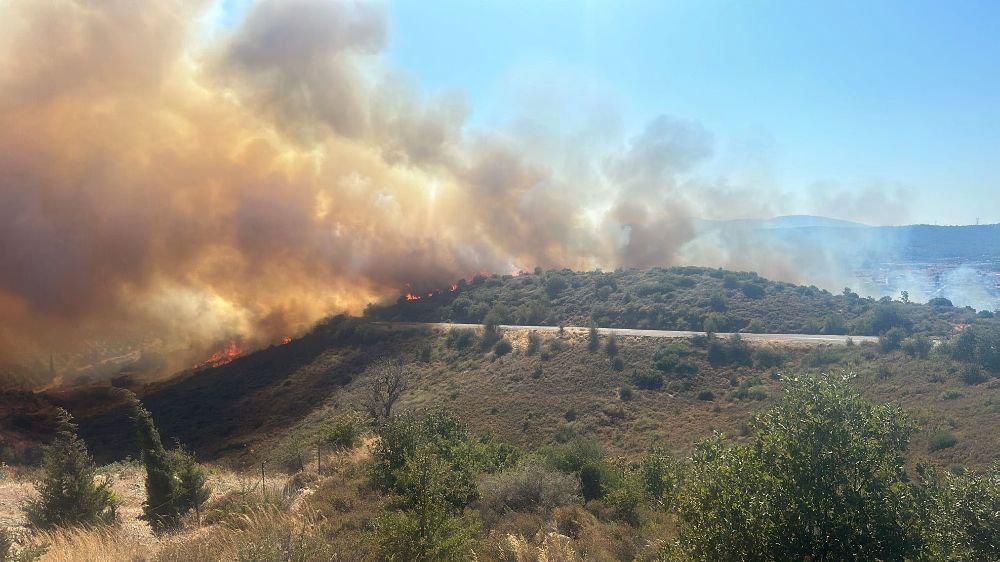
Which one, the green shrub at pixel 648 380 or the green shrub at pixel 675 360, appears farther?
the green shrub at pixel 675 360

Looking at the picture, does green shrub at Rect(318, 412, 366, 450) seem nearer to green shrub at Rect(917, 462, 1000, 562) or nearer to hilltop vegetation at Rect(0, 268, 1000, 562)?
hilltop vegetation at Rect(0, 268, 1000, 562)

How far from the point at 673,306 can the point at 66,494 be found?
65746 millimetres

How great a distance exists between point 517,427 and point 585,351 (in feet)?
54.6

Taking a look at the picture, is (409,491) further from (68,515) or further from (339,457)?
(339,457)

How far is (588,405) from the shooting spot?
50.4 m

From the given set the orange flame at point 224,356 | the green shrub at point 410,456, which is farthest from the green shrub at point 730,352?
the orange flame at point 224,356

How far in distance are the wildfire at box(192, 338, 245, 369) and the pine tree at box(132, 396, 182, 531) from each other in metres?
47.6

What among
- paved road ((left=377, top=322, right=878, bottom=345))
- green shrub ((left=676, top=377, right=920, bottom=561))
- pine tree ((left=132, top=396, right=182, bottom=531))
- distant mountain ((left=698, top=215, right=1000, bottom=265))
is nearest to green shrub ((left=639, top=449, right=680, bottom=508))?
green shrub ((left=676, top=377, right=920, bottom=561))

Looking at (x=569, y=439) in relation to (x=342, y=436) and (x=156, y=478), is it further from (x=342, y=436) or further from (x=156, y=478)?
(x=156, y=478)

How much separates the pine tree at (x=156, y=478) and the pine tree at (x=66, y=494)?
162 cm

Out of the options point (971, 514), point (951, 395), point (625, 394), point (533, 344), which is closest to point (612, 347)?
point (533, 344)

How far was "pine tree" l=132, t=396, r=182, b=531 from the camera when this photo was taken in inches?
753

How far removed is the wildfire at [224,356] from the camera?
6312 cm

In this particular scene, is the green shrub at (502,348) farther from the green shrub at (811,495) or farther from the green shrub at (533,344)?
the green shrub at (811,495)
